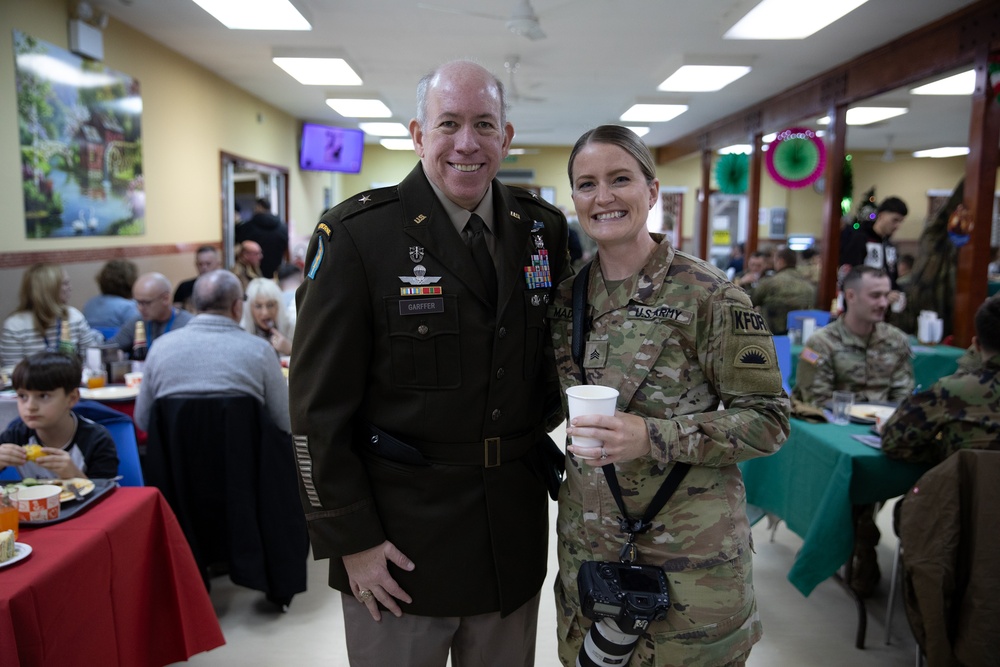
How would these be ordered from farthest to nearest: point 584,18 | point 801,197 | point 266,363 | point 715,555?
point 801,197 < point 584,18 < point 266,363 < point 715,555

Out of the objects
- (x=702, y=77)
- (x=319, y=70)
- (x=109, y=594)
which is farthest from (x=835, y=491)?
(x=319, y=70)

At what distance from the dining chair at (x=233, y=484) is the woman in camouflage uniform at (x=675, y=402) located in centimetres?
172

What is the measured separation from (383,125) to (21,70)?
25.8 feet

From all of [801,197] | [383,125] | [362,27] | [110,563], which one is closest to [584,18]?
[362,27]

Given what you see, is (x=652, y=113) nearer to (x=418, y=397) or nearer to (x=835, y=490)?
(x=835, y=490)

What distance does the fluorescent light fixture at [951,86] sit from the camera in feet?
22.5

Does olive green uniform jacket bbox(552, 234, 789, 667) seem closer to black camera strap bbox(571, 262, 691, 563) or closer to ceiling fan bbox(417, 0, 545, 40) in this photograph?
black camera strap bbox(571, 262, 691, 563)

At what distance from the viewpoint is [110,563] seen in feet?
6.32

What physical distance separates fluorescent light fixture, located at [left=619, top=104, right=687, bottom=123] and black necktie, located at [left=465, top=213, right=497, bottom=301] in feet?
28.9

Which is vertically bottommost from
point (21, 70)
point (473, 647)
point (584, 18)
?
point (473, 647)

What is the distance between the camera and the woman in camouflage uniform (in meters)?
1.42

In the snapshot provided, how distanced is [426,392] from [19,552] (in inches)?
42.5

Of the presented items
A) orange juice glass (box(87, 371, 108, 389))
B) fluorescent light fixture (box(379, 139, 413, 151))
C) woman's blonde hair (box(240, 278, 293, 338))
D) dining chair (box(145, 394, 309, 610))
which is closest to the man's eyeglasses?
woman's blonde hair (box(240, 278, 293, 338))

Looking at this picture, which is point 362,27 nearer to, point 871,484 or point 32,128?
point 32,128
